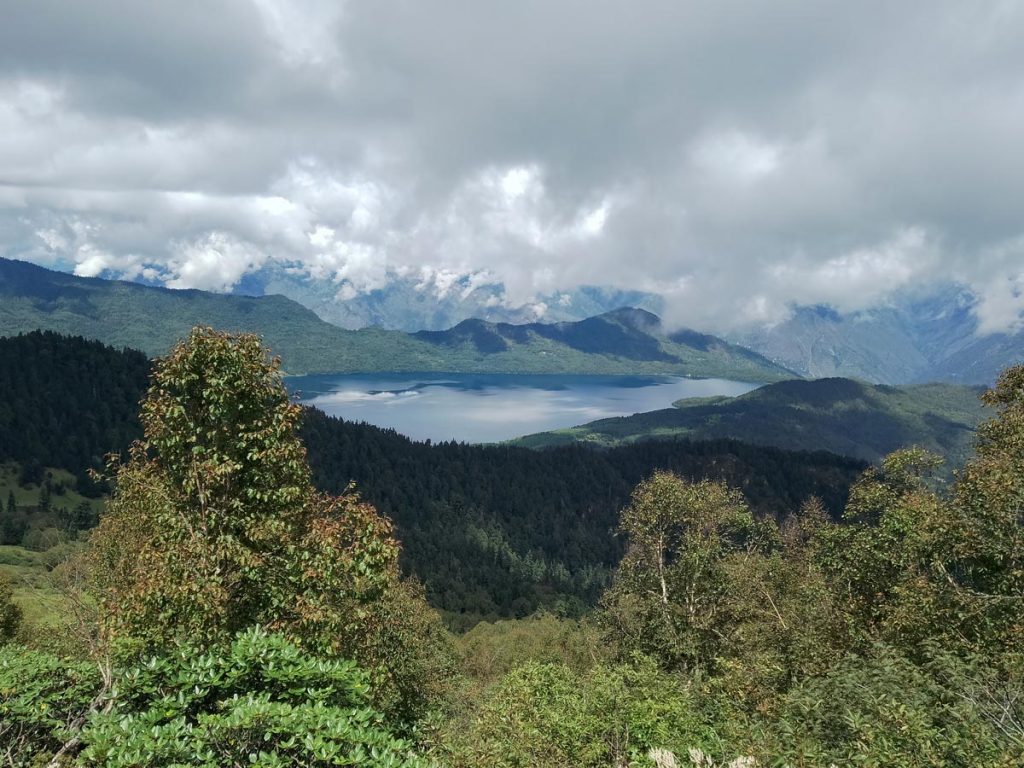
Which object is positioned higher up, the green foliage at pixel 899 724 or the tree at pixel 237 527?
the tree at pixel 237 527

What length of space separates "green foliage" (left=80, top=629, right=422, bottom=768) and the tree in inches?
56.3

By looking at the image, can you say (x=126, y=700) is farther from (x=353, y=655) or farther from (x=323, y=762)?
(x=353, y=655)

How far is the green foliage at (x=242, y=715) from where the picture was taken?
875 cm

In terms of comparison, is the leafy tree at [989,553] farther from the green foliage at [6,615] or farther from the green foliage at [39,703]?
the green foliage at [6,615]

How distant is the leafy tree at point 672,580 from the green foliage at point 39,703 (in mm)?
32378

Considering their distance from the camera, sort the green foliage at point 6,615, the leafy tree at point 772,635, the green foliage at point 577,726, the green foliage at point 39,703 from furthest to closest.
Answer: the green foliage at point 6,615
the leafy tree at point 772,635
the green foliage at point 577,726
the green foliage at point 39,703

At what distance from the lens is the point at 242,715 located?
893cm

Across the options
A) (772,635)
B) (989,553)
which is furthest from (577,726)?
(772,635)

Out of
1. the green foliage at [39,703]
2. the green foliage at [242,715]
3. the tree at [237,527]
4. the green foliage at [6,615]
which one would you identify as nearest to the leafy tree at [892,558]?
the tree at [237,527]

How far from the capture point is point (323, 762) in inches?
365

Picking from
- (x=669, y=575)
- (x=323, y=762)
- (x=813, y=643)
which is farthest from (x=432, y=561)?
(x=323, y=762)

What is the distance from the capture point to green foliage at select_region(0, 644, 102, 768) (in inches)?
390

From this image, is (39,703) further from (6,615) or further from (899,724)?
(6,615)

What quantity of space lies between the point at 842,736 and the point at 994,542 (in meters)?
10.7
